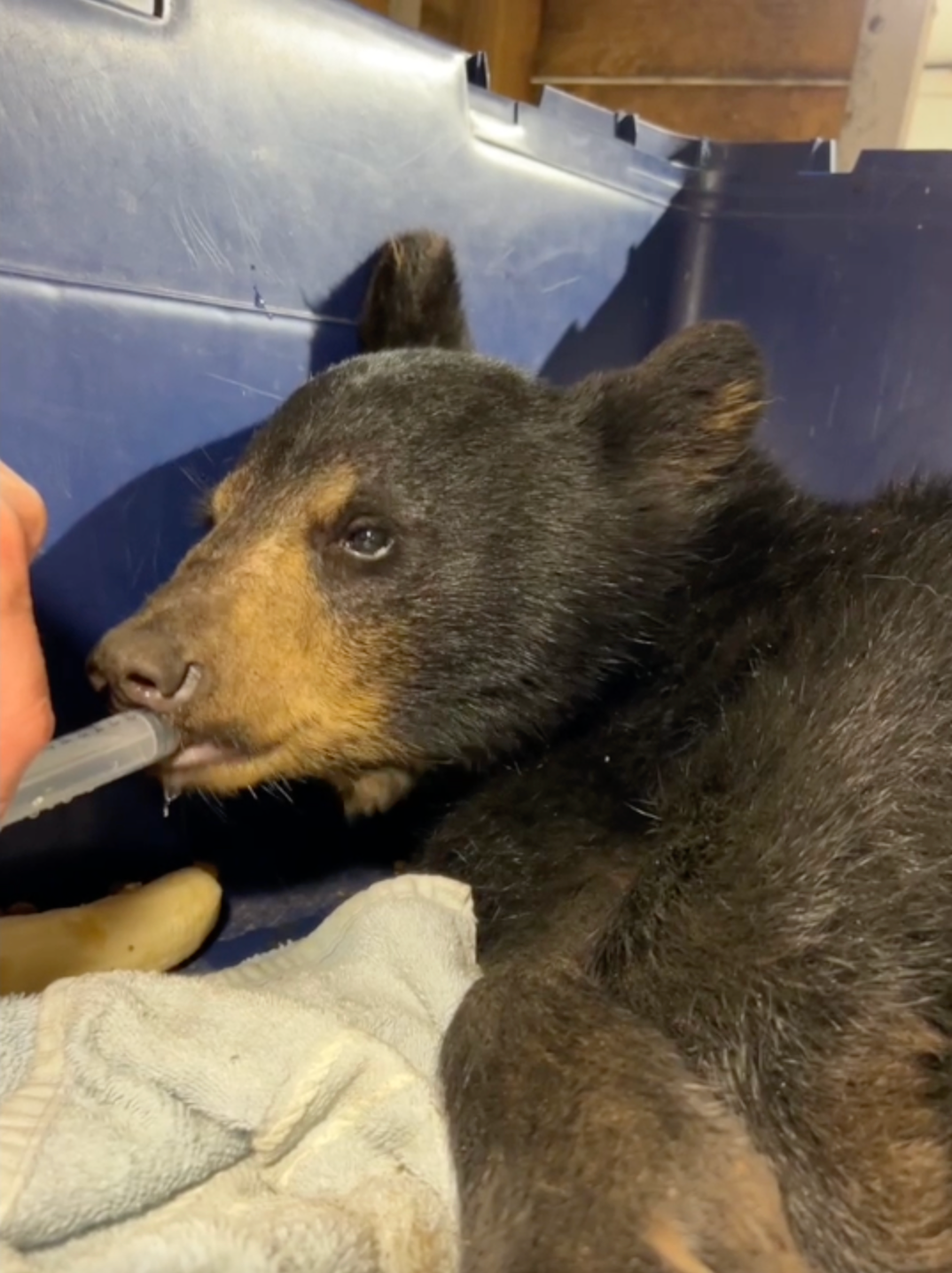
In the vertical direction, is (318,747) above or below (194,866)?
above

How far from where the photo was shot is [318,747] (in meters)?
1.55

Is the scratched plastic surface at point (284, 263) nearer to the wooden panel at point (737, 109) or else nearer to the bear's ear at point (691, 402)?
the bear's ear at point (691, 402)

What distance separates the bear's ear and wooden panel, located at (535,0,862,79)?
2407 millimetres

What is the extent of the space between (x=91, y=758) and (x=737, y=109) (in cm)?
332

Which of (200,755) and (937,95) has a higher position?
(937,95)

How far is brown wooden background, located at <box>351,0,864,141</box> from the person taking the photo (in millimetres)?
3672

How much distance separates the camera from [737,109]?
3828 millimetres

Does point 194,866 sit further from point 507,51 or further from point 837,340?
point 507,51

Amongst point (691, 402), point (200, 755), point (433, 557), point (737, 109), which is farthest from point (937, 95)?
point (200, 755)

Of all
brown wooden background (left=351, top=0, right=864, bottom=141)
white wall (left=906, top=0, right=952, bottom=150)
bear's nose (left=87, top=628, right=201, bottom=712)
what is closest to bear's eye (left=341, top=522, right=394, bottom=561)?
bear's nose (left=87, top=628, right=201, bottom=712)

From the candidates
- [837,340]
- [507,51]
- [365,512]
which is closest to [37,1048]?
[365,512]

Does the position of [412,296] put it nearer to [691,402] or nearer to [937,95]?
[691,402]

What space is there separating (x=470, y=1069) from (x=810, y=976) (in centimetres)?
35

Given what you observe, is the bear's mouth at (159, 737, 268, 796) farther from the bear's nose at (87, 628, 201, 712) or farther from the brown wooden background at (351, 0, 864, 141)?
the brown wooden background at (351, 0, 864, 141)
